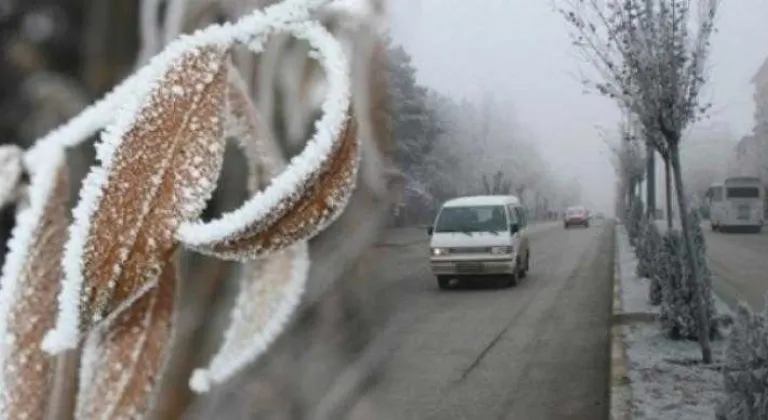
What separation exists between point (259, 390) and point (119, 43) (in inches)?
14.6

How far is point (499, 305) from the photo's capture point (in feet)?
37.1

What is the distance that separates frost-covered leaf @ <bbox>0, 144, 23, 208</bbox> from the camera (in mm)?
863

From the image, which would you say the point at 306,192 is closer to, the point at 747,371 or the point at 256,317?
the point at 256,317

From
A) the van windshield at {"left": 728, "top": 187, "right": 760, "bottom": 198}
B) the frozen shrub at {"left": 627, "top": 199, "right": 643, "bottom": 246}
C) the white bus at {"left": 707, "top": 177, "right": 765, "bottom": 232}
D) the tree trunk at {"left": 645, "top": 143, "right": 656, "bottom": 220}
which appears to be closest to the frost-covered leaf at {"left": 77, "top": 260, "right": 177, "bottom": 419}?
the tree trunk at {"left": 645, "top": 143, "right": 656, "bottom": 220}

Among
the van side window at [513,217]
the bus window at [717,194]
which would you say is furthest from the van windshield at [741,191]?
the van side window at [513,217]

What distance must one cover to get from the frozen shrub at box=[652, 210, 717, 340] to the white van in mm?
1234

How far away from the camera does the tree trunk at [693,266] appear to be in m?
6.28

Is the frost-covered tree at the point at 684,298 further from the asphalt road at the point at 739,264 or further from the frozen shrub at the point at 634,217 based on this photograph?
the frozen shrub at the point at 634,217

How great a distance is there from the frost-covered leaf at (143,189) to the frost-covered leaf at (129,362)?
22 mm

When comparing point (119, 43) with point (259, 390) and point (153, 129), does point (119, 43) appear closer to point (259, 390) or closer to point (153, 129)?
point (153, 129)

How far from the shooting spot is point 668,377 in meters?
5.86

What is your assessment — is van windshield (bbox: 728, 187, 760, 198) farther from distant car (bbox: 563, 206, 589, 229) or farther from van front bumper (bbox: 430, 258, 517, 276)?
distant car (bbox: 563, 206, 589, 229)

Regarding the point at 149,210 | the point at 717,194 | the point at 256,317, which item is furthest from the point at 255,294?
the point at 717,194

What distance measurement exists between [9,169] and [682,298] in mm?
6726
